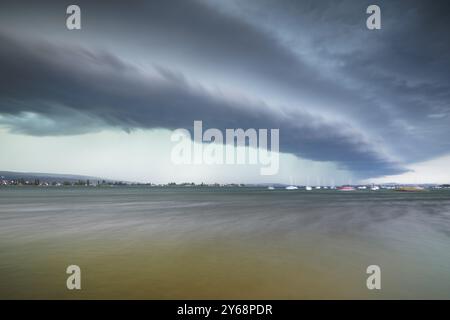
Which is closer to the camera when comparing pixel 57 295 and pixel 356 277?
pixel 57 295

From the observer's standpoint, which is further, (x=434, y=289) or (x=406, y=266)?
(x=406, y=266)

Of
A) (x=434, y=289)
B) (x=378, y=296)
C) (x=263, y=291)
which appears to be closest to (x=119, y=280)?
(x=263, y=291)

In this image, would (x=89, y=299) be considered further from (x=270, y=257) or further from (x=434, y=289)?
(x=434, y=289)

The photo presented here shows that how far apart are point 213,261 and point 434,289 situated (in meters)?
8.90

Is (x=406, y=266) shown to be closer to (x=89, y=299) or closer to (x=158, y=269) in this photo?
(x=158, y=269)

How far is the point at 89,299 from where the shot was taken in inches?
361

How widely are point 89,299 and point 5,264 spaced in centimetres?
663

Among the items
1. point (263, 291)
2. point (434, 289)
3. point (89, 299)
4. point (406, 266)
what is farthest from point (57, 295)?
point (406, 266)

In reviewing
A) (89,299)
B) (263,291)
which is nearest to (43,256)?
(89,299)
